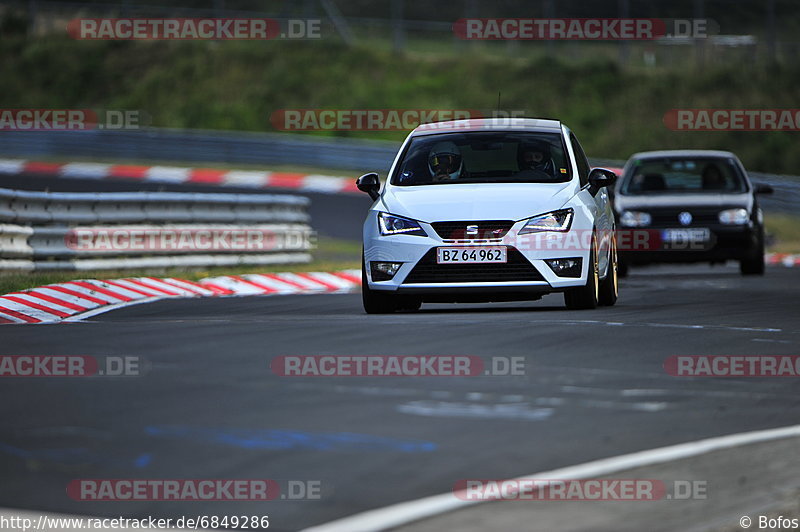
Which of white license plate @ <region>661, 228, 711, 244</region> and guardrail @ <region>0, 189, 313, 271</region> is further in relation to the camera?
white license plate @ <region>661, 228, 711, 244</region>

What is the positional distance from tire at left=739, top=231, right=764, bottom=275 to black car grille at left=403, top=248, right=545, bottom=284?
26.9 feet

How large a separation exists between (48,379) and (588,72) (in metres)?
39.8

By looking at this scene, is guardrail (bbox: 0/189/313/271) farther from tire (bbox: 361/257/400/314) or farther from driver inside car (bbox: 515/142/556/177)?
driver inside car (bbox: 515/142/556/177)

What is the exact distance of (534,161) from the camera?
13539mm

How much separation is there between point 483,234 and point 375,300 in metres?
1.15

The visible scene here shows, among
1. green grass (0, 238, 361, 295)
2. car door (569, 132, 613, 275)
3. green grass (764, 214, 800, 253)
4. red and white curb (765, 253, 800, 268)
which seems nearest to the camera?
car door (569, 132, 613, 275)

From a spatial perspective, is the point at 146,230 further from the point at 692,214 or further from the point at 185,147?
the point at 185,147

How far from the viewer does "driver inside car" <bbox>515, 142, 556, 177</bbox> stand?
13.4 meters

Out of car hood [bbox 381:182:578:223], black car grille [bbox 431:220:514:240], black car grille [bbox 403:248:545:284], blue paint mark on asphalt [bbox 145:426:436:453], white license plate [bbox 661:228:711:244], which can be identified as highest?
car hood [bbox 381:182:578:223]

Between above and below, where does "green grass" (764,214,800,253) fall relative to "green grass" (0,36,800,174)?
below

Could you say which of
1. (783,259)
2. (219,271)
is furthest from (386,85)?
(219,271)

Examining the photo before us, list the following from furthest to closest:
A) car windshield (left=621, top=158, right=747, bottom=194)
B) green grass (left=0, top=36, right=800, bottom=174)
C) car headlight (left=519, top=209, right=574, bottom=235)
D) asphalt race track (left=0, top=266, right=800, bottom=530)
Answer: green grass (left=0, top=36, right=800, bottom=174) < car windshield (left=621, top=158, right=747, bottom=194) < car headlight (left=519, top=209, right=574, bottom=235) < asphalt race track (left=0, top=266, right=800, bottom=530)

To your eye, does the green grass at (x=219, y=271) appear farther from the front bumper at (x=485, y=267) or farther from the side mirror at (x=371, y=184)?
the front bumper at (x=485, y=267)

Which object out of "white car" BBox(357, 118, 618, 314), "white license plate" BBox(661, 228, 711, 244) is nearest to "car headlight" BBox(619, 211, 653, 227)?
"white license plate" BBox(661, 228, 711, 244)
